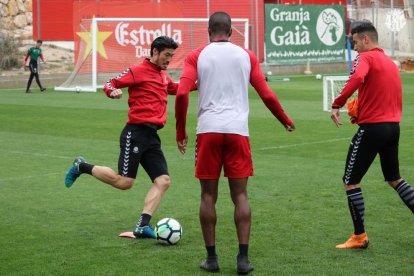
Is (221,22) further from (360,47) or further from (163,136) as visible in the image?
(163,136)

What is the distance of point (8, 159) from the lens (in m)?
15.0

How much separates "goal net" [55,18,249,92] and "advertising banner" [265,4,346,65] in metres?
6.48

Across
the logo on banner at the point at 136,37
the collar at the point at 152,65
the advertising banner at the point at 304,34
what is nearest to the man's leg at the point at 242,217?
the collar at the point at 152,65

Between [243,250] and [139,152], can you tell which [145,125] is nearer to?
[139,152]

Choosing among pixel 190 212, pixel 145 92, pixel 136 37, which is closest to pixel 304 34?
pixel 136 37

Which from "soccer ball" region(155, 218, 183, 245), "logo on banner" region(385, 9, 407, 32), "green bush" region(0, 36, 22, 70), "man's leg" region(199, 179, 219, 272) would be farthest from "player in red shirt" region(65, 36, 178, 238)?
"logo on banner" region(385, 9, 407, 32)

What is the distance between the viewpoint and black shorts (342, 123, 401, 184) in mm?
8234

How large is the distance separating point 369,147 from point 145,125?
2258 mm

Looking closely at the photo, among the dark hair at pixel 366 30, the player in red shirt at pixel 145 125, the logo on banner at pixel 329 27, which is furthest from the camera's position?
the logo on banner at pixel 329 27

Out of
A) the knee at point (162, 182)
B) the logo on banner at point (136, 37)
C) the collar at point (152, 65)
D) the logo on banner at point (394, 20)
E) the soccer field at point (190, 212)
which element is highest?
the logo on banner at point (394, 20)

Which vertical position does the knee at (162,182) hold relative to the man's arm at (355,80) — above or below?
below

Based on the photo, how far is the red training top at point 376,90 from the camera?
820cm

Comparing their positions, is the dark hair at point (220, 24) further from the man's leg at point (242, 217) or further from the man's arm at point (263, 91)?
the man's leg at point (242, 217)

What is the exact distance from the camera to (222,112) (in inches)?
291
